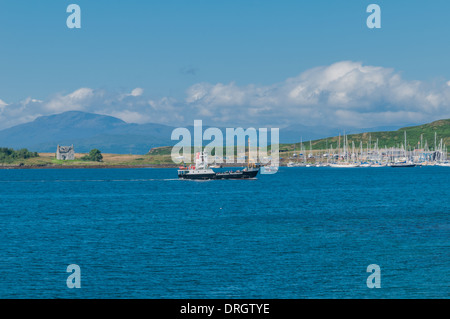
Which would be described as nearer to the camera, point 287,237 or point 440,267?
point 440,267

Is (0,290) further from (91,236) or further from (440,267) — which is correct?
(440,267)

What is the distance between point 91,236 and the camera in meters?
64.1

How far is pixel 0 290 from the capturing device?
39.6 meters

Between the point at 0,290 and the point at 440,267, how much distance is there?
33639 mm

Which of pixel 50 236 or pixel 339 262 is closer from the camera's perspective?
pixel 339 262
